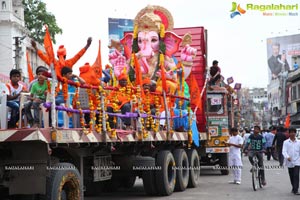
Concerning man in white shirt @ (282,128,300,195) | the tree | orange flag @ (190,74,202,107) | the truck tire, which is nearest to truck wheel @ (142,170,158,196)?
man in white shirt @ (282,128,300,195)

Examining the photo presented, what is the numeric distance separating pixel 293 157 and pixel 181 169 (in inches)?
103

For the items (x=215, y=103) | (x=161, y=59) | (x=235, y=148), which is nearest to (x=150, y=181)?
(x=161, y=59)

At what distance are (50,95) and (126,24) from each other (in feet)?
Answer: 203

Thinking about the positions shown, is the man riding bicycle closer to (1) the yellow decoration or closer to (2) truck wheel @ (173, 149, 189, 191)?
(2) truck wheel @ (173, 149, 189, 191)

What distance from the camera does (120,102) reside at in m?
11.3

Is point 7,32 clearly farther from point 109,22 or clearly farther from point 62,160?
point 62,160

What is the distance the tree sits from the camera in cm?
6074

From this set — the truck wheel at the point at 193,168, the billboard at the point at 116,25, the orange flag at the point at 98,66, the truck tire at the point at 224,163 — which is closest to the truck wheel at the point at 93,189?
the truck wheel at the point at 193,168

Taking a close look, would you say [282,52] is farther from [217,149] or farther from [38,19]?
[217,149]

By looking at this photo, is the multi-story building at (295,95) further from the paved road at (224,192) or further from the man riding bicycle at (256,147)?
the man riding bicycle at (256,147)

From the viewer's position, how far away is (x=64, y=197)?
8.38 metres

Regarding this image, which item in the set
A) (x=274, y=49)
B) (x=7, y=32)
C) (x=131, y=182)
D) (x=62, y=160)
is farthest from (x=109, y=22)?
(x=62, y=160)

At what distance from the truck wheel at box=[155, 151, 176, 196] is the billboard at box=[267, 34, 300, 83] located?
85.6m

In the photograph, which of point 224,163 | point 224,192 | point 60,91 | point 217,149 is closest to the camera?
point 60,91
